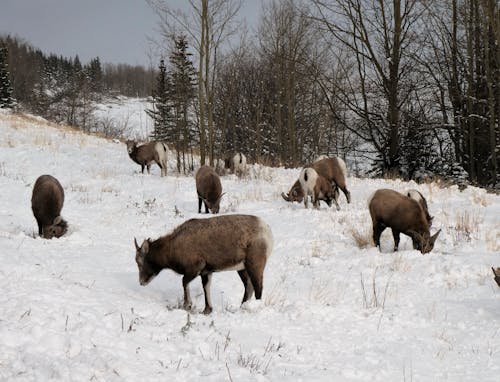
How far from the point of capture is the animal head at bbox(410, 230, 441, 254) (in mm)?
8477

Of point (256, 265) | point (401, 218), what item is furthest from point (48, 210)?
point (401, 218)

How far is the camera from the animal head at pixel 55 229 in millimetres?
9508

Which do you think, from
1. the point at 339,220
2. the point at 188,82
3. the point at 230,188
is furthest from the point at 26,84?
the point at 339,220

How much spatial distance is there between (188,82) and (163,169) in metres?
4.36

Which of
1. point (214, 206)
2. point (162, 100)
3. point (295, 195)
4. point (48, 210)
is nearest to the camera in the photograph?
point (48, 210)

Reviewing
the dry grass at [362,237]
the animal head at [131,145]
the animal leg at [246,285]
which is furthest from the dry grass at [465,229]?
the animal head at [131,145]

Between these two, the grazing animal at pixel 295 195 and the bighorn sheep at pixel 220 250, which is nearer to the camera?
the bighorn sheep at pixel 220 250

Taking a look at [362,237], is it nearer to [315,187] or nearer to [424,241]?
[424,241]

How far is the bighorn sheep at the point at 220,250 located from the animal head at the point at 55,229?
13.7 feet

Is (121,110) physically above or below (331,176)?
above

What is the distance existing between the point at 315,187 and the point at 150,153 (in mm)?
8445

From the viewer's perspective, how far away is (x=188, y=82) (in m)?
20.8

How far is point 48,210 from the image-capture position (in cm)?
992

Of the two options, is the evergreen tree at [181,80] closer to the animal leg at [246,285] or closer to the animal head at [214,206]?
the animal head at [214,206]
